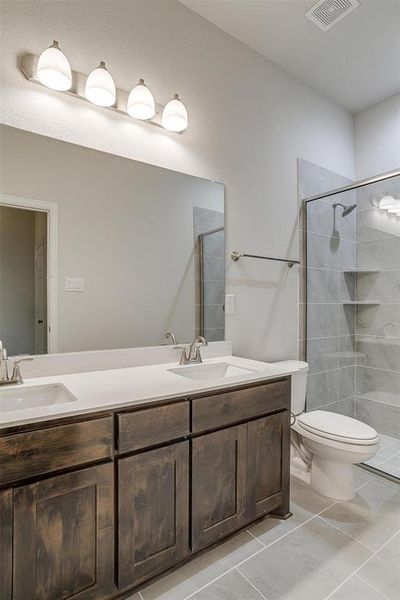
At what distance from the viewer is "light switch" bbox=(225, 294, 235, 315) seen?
2.13 m

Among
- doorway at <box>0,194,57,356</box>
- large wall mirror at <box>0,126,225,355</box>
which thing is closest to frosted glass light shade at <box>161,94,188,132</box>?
large wall mirror at <box>0,126,225,355</box>

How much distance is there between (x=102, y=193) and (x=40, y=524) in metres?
1.41

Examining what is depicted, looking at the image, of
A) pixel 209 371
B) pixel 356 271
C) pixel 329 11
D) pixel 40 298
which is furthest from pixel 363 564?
pixel 329 11

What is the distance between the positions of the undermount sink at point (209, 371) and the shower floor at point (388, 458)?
1328 mm

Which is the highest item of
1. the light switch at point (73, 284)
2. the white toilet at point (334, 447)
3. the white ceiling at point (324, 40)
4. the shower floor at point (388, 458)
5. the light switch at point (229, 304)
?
the white ceiling at point (324, 40)

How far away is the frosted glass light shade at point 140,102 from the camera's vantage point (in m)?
1.69

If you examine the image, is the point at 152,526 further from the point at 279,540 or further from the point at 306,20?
the point at 306,20

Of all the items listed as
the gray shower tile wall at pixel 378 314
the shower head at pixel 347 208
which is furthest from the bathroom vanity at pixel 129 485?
the shower head at pixel 347 208

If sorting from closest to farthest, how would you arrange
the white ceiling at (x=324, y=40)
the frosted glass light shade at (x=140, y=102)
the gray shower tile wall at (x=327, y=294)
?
the frosted glass light shade at (x=140, y=102)
the white ceiling at (x=324, y=40)
the gray shower tile wall at (x=327, y=294)

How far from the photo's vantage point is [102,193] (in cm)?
167

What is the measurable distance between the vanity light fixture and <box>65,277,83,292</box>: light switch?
34.0 inches

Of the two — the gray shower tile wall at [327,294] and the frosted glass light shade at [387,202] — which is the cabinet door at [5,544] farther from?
the frosted glass light shade at [387,202]

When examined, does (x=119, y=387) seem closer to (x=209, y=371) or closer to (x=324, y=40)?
(x=209, y=371)

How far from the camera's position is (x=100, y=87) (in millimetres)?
1568
